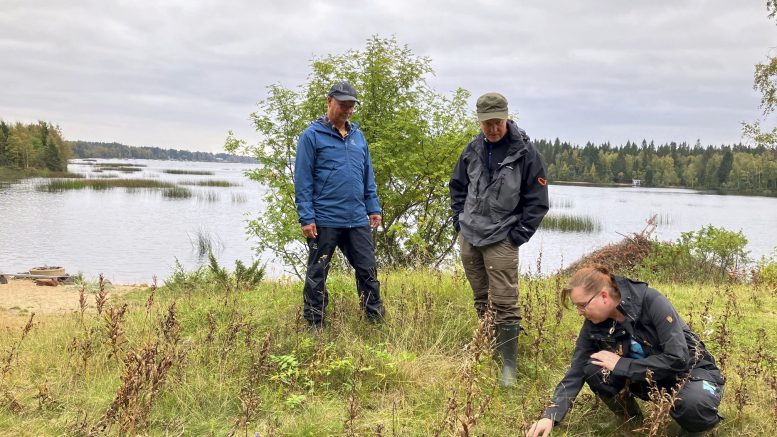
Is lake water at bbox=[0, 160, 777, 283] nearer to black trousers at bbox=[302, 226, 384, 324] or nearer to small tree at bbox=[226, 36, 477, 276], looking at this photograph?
small tree at bbox=[226, 36, 477, 276]

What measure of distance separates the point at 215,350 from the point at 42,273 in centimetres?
1108

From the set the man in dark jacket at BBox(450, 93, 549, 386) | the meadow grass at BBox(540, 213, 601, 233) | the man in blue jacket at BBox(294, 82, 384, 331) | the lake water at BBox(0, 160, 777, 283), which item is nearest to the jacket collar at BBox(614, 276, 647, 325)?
the man in dark jacket at BBox(450, 93, 549, 386)

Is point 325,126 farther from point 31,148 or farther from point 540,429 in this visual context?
point 31,148

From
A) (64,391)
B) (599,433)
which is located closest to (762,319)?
(599,433)

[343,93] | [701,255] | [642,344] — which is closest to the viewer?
[642,344]

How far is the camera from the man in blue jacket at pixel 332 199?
14.3 feet

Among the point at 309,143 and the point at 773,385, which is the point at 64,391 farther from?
the point at 773,385

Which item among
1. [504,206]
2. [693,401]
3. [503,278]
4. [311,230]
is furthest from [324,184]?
[693,401]

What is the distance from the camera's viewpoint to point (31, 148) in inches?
2490

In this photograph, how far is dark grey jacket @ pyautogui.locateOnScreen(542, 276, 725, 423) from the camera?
2.72 m

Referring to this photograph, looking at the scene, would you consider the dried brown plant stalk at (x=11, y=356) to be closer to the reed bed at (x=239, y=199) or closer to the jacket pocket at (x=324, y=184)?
the jacket pocket at (x=324, y=184)

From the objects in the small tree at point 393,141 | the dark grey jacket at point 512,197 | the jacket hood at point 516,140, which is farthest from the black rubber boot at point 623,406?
the small tree at point 393,141

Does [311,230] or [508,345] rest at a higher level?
[311,230]

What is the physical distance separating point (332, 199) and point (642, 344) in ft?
8.32
